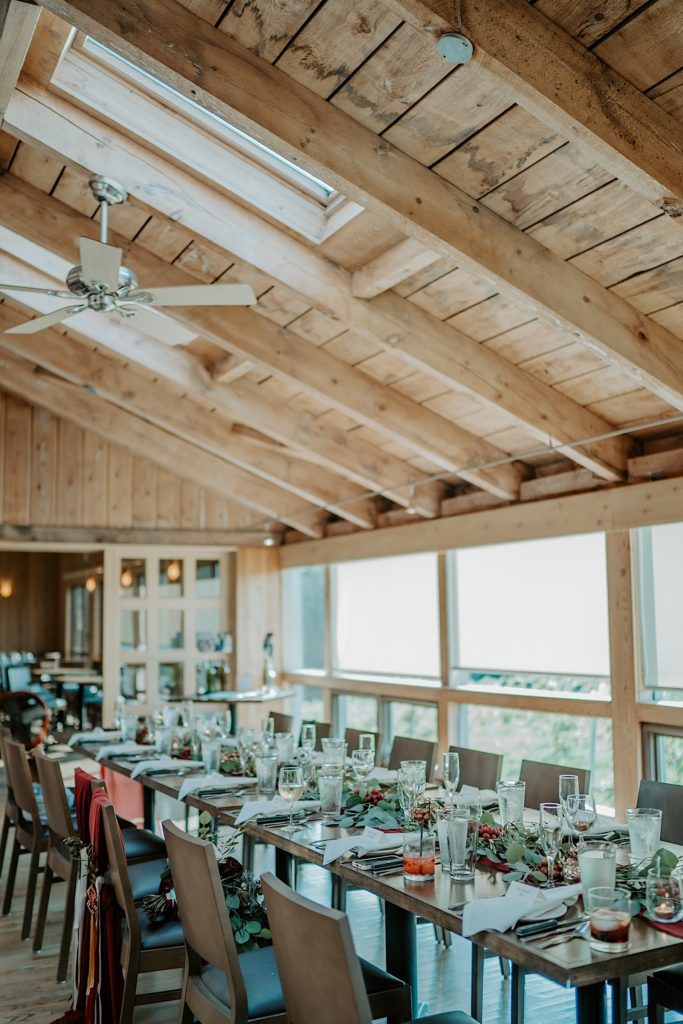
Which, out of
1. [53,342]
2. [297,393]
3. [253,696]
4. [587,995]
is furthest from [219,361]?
[587,995]

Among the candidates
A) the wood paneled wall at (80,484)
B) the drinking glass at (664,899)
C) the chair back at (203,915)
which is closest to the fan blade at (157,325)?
the chair back at (203,915)

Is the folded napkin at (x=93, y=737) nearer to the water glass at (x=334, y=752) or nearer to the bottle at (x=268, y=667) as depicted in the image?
the water glass at (x=334, y=752)

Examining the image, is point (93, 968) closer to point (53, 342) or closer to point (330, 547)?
point (53, 342)

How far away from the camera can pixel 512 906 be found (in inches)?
95.0

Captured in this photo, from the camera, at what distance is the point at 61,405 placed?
8.42m

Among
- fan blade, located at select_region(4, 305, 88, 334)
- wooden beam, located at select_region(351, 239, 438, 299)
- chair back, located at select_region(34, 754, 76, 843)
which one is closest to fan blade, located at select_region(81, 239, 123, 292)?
fan blade, located at select_region(4, 305, 88, 334)

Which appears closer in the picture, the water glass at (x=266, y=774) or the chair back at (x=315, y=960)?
the chair back at (x=315, y=960)

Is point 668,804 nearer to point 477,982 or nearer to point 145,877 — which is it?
point 477,982

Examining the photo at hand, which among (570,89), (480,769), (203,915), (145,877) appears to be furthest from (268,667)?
(570,89)

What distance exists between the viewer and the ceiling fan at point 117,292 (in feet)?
12.8

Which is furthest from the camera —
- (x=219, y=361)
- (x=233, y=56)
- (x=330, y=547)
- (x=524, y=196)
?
(x=330, y=547)

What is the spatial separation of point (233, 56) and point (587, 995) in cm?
316

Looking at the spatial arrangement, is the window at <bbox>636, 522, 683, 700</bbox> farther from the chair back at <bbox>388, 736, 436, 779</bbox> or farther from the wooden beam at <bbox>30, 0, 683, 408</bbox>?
the wooden beam at <bbox>30, 0, 683, 408</bbox>

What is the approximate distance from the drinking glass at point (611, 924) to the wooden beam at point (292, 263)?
9.87 feet
